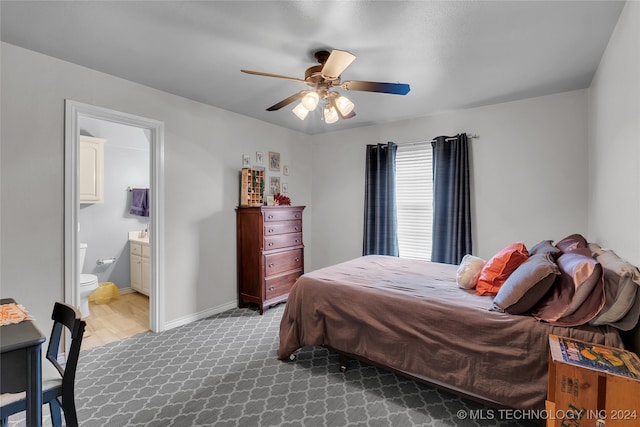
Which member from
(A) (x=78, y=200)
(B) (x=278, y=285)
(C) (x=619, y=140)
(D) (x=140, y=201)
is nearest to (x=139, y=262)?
(D) (x=140, y=201)

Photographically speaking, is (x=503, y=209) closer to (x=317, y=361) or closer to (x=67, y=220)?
(x=317, y=361)

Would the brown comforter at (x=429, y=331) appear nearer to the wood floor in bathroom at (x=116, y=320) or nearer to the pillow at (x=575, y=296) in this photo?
the pillow at (x=575, y=296)

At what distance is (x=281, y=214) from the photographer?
13.1 feet

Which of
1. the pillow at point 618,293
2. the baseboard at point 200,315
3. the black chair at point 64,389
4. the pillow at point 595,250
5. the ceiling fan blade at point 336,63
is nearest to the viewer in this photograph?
the black chair at point 64,389

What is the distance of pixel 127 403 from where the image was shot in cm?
208

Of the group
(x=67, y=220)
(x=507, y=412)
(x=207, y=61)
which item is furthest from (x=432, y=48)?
(x=67, y=220)

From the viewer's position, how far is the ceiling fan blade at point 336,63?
73.9 inches

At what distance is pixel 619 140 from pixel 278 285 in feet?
11.5

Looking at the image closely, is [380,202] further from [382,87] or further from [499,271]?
[382,87]

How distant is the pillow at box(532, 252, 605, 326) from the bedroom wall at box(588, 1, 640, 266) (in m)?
0.25

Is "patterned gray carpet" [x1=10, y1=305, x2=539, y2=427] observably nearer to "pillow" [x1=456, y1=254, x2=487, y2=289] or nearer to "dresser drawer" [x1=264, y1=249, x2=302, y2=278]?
"pillow" [x1=456, y1=254, x2=487, y2=289]

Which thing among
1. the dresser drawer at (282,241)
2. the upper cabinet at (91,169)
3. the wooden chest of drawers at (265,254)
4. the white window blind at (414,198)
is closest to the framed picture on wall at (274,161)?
the wooden chest of drawers at (265,254)

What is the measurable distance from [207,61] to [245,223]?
6.49 ft

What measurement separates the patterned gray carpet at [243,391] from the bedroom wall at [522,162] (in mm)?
2201
